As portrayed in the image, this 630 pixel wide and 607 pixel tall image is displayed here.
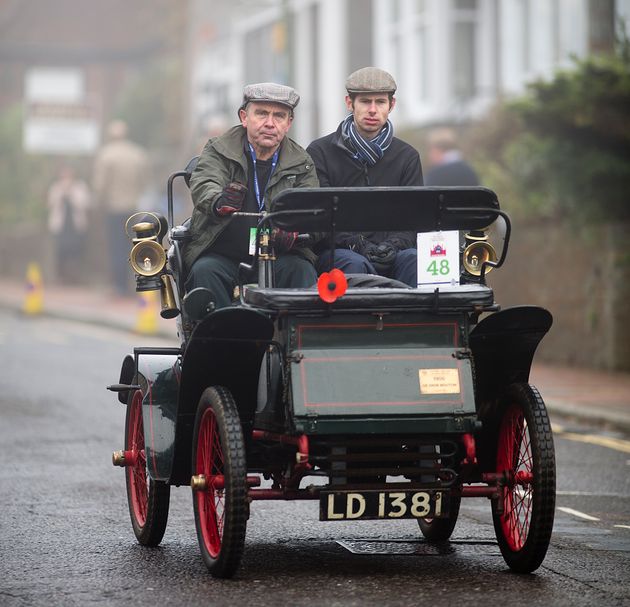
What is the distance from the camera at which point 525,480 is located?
672cm

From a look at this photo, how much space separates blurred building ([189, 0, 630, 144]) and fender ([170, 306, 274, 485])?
9632 millimetres

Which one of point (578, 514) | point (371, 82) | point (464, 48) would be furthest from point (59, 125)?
point (371, 82)

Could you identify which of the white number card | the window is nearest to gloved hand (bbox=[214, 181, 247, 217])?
the white number card

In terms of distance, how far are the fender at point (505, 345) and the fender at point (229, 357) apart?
0.91 m

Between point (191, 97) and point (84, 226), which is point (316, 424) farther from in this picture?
point (191, 97)

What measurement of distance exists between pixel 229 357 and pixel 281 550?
3.94 feet

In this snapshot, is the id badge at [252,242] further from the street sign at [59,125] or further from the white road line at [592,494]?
the street sign at [59,125]

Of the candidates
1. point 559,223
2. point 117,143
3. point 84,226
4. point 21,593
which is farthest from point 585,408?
point 84,226

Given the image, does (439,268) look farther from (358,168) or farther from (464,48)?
(464,48)

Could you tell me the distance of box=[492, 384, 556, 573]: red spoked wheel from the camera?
6504 millimetres

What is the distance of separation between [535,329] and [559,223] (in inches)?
400

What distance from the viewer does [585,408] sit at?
13367 millimetres

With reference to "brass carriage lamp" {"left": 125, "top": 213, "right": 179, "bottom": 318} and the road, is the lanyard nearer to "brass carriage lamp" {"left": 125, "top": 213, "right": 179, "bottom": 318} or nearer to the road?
→ "brass carriage lamp" {"left": 125, "top": 213, "right": 179, "bottom": 318}

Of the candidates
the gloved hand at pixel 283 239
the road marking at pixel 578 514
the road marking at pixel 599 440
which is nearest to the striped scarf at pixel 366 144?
the gloved hand at pixel 283 239
